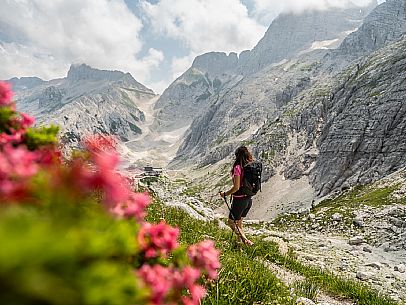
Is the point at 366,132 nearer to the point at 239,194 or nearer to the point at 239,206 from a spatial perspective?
the point at 239,206

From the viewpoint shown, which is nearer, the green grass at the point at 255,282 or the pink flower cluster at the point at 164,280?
the pink flower cluster at the point at 164,280

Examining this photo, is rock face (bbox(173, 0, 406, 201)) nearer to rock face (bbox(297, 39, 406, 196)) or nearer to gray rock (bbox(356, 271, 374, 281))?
rock face (bbox(297, 39, 406, 196))

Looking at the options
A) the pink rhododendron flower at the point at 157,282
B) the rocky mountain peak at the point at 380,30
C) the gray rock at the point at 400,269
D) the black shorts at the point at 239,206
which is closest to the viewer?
the pink rhododendron flower at the point at 157,282

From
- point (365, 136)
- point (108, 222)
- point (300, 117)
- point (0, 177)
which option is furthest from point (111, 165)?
point (300, 117)

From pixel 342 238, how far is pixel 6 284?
25570mm

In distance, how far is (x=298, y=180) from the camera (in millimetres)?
74750

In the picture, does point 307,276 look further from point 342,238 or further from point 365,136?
point 365,136

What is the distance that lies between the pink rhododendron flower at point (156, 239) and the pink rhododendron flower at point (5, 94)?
1195 millimetres

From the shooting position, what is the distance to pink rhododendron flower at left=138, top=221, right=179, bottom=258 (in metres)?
2.00

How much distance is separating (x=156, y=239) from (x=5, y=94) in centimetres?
135

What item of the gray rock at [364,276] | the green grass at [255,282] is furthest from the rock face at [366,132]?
the green grass at [255,282]

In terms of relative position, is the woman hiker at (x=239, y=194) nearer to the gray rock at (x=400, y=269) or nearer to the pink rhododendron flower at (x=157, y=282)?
the gray rock at (x=400, y=269)

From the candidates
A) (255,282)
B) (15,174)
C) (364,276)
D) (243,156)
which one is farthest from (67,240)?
(364,276)

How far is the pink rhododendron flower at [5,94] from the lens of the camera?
2.18 m
